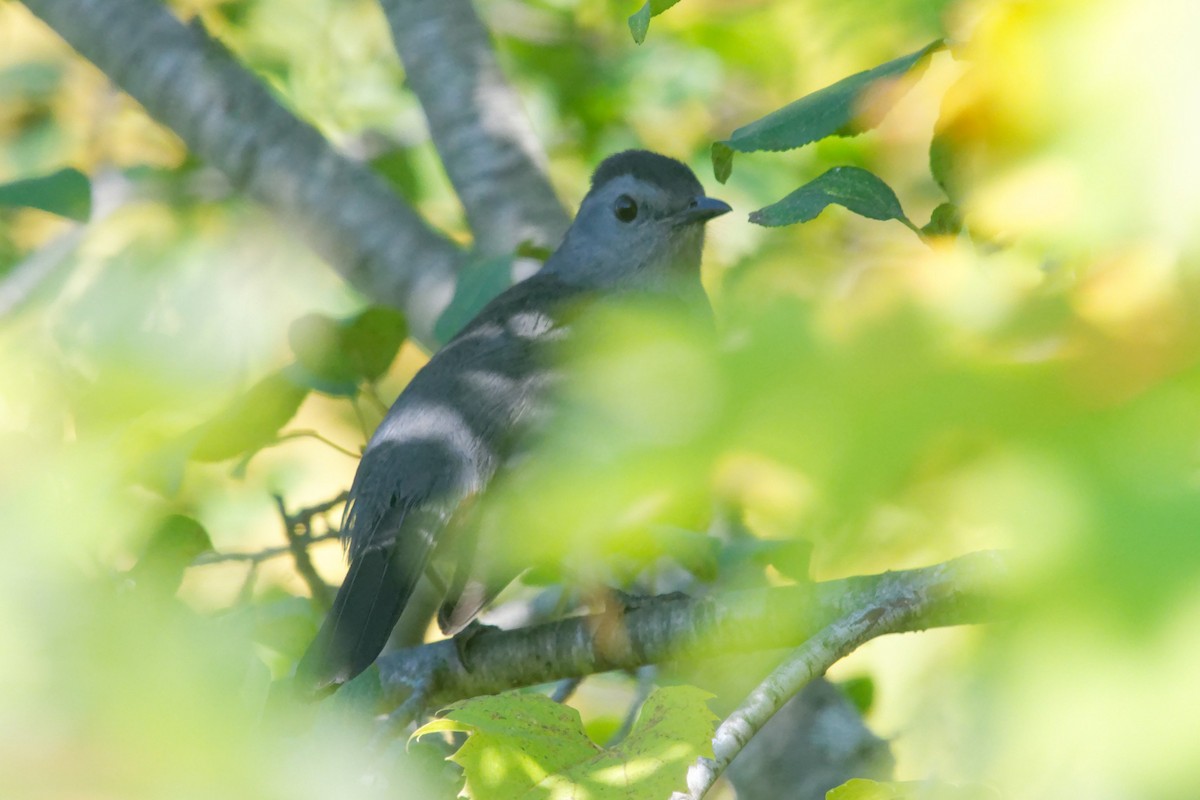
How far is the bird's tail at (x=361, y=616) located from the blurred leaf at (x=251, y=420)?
252 mm

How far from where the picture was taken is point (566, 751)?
958 millimetres

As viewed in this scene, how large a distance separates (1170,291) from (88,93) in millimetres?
4043

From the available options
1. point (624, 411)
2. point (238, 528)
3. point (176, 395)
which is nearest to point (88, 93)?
point (238, 528)

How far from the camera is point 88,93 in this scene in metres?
3.84

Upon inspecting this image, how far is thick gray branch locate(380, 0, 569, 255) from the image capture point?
283 cm

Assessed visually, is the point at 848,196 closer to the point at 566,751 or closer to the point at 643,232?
the point at 566,751

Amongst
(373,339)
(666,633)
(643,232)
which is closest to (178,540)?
(373,339)

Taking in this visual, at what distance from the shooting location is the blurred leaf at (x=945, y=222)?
3.48 feet

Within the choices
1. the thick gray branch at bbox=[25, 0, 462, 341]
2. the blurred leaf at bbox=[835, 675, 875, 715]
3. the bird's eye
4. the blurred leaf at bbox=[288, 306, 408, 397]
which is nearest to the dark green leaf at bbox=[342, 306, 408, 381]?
the blurred leaf at bbox=[288, 306, 408, 397]

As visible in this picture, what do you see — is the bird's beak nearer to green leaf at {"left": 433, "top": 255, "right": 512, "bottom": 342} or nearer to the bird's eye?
the bird's eye

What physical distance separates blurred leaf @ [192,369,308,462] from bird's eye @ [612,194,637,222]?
41.3 inches

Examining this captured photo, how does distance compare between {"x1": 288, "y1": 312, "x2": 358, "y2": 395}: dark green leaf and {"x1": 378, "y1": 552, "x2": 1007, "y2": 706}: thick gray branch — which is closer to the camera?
{"x1": 378, "y1": 552, "x2": 1007, "y2": 706}: thick gray branch

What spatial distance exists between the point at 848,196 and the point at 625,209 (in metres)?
1.77

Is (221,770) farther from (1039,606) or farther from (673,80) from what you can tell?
(673,80)
